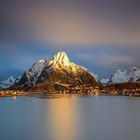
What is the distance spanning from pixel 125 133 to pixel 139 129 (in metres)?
3.76

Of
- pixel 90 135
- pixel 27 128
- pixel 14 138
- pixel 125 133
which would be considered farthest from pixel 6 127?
pixel 125 133

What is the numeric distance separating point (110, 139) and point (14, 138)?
9.22 m

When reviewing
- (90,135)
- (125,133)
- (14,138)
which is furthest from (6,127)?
(125,133)

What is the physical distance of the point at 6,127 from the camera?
4228 cm

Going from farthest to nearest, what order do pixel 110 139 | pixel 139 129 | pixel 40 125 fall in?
pixel 40 125 < pixel 139 129 < pixel 110 139

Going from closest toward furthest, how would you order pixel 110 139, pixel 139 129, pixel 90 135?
pixel 110 139
pixel 90 135
pixel 139 129

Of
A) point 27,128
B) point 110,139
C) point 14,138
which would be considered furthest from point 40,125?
point 110,139

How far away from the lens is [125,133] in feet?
123

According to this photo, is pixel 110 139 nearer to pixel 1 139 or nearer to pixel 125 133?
pixel 125 133

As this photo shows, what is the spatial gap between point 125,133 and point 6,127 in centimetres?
1422

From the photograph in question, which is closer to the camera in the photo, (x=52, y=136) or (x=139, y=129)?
(x=52, y=136)

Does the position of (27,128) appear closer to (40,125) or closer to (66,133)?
(40,125)

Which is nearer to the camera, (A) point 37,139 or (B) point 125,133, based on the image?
(A) point 37,139

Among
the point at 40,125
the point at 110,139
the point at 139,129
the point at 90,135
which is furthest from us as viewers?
the point at 40,125
